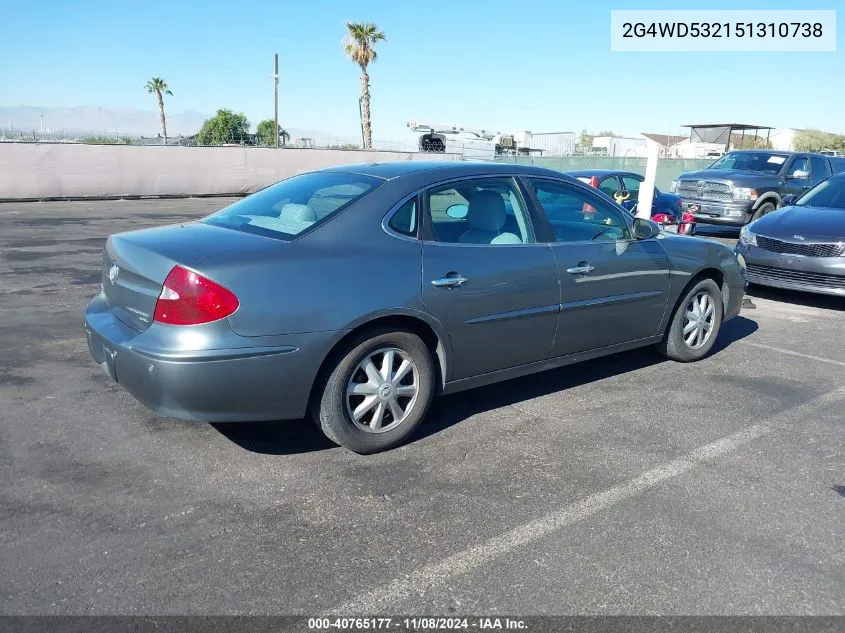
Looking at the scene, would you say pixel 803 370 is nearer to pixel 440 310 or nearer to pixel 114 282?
pixel 440 310

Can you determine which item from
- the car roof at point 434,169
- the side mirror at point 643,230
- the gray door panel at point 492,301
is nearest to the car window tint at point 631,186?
the side mirror at point 643,230

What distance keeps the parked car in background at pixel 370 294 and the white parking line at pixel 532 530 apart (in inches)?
41.4

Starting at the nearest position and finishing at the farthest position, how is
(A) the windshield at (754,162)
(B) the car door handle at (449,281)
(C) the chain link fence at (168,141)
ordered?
(B) the car door handle at (449,281) → (A) the windshield at (754,162) → (C) the chain link fence at (168,141)

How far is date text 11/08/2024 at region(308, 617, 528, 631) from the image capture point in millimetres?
2555

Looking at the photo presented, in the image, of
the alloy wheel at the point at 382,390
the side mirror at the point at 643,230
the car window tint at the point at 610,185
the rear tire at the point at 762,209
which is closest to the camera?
the alloy wheel at the point at 382,390

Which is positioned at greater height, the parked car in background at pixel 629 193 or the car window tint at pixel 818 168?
the car window tint at pixel 818 168

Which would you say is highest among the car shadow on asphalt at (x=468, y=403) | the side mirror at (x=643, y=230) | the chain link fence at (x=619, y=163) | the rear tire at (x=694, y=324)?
the chain link fence at (x=619, y=163)

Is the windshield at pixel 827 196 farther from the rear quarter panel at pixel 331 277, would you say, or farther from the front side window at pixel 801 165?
the rear quarter panel at pixel 331 277

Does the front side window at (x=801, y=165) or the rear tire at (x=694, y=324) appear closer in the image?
the rear tire at (x=694, y=324)

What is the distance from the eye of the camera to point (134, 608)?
103 inches

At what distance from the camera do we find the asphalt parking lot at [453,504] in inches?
108

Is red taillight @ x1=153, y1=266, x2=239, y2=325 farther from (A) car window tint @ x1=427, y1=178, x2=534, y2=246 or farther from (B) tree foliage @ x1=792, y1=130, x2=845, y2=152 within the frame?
(B) tree foliage @ x1=792, y1=130, x2=845, y2=152

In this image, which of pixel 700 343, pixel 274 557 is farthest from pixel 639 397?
pixel 274 557

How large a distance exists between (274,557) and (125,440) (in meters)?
1.50
